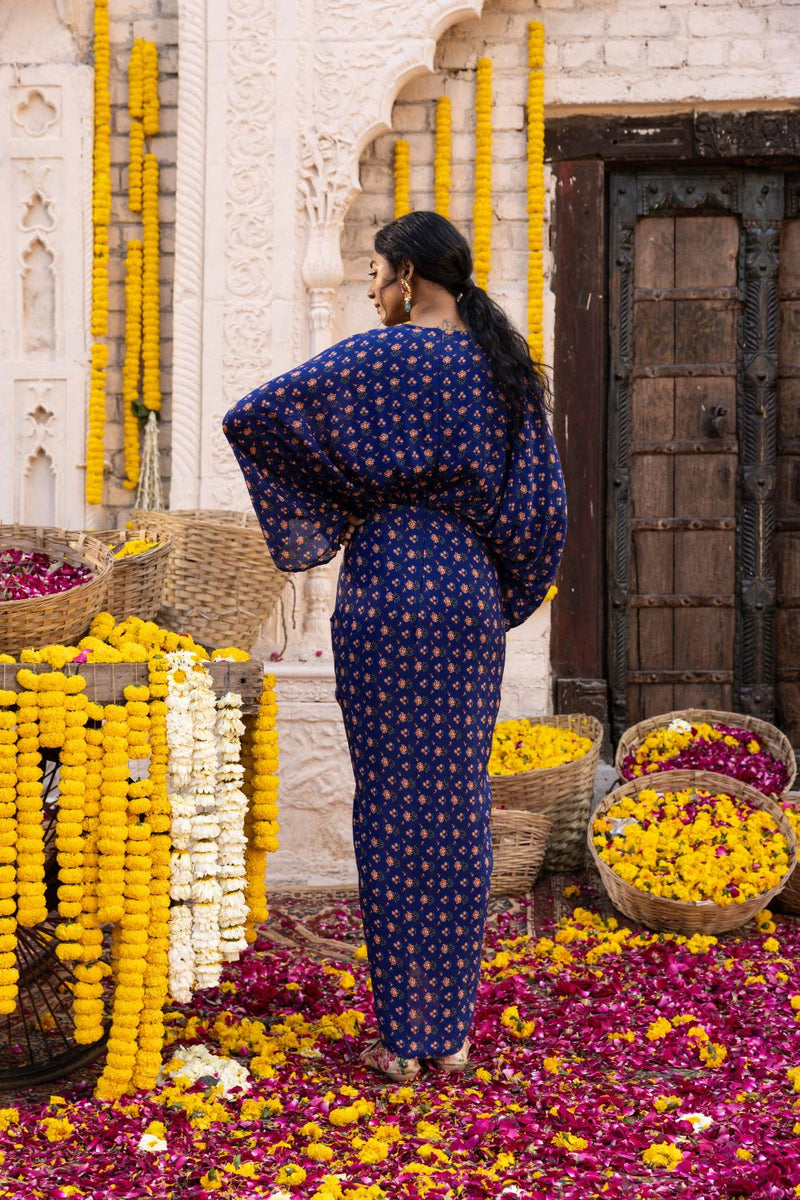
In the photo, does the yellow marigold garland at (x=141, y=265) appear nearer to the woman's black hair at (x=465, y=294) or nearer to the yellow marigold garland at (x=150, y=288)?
the yellow marigold garland at (x=150, y=288)

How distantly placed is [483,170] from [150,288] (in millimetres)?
1501

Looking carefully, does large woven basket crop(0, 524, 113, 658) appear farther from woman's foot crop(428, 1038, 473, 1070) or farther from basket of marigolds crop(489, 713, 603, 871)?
basket of marigolds crop(489, 713, 603, 871)

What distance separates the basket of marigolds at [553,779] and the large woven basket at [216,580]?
1.17 m

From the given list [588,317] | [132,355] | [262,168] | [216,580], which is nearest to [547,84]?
[588,317]

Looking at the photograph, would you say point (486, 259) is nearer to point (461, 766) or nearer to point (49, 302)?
point (49, 302)

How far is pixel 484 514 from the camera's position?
3004 millimetres

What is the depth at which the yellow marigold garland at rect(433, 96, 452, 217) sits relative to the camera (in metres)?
5.42

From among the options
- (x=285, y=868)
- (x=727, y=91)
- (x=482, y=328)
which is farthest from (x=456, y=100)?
(x=285, y=868)

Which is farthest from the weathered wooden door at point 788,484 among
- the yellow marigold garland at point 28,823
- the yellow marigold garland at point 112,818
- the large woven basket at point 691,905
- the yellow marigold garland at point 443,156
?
the yellow marigold garland at point 28,823

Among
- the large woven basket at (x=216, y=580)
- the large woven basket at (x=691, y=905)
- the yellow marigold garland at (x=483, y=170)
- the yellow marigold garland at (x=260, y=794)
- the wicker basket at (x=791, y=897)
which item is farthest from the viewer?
the yellow marigold garland at (x=483, y=170)

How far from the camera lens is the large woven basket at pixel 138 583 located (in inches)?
128

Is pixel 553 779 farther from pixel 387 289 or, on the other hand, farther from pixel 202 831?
pixel 387 289

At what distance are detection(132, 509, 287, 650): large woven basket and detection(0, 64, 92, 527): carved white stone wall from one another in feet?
4.69

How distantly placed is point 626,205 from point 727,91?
609 mm
